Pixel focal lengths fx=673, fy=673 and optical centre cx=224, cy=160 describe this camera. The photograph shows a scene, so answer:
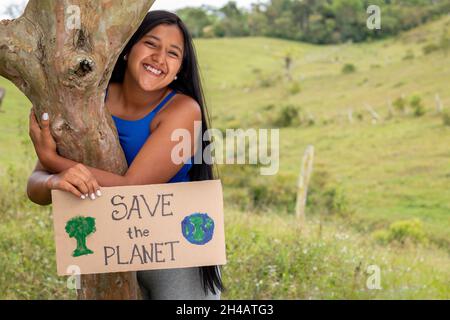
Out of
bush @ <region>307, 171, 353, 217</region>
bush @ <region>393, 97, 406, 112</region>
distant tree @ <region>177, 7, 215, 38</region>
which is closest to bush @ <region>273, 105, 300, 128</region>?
bush @ <region>393, 97, 406, 112</region>

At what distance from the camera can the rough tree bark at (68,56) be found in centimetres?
235

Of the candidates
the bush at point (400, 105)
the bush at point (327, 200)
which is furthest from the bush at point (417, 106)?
the bush at point (327, 200)

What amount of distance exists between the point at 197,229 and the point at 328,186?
1503cm

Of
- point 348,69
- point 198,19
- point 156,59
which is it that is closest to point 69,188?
point 156,59

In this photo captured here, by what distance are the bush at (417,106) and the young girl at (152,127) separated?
22.2 metres

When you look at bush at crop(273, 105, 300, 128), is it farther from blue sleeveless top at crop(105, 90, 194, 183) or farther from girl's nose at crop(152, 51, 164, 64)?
girl's nose at crop(152, 51, 164, 64)

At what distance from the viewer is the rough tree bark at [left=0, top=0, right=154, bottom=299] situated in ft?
7.71

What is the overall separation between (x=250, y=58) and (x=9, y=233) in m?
46.1

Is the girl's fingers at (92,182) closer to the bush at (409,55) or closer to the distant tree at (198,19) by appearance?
the bush at (409,55)

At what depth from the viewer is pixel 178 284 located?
281cm

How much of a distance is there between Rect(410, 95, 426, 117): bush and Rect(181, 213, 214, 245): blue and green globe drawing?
73.8 feet

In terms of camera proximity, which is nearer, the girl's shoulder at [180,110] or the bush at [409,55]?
the girl's shoulder at [180,110]

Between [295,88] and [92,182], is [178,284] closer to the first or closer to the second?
[92,182]

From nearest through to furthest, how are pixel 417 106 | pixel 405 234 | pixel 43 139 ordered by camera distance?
pixel 43 139, pixel 405 234, pixel 417 106
